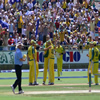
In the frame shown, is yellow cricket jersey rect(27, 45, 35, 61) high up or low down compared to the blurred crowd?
down

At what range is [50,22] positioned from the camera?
34562mm

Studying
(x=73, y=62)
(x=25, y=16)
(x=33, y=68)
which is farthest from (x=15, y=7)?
(x=33, y=68)

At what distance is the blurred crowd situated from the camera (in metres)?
33.6

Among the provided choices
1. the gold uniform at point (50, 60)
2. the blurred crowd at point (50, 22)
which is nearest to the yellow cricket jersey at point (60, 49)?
the gold uniform at point (50, 60)

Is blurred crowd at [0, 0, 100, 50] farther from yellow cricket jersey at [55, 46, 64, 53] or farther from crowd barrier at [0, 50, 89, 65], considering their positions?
yellow cricket jersey at [55, 46, 64, 53]

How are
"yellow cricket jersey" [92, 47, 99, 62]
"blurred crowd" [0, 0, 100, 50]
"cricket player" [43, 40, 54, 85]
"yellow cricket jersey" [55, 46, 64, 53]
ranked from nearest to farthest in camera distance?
"yellow cricket jersey" [92, 47, 99, 62] < "cricket player" [43, 40, 54, 85] < "yellow cricket jersey" [55, 46, 64, 53] < "blurred crowd" [0, 0, 100, 50]

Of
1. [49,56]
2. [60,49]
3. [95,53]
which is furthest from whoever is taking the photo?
[60,49]

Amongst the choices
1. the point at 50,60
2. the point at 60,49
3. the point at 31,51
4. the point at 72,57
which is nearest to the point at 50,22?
the point at 72,57

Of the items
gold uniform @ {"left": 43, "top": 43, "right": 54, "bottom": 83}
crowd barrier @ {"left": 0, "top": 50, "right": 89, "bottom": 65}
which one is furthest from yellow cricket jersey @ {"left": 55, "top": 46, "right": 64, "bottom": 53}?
crowd barrier @ {"left": 0, "top": 50, "right": 89, "bottom": 65}

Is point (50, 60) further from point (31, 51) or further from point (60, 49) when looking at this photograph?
point (60, 49)

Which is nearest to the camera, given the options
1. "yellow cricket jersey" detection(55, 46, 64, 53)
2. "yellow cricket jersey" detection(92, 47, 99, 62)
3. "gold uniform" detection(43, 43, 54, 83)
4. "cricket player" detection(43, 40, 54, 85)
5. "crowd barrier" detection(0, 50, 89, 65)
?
"yellow cricket jersey" detection(92, 47, 99, 62)

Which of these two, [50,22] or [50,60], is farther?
[50,22]

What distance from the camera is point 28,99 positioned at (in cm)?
1409

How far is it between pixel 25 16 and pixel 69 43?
4.84 meters
